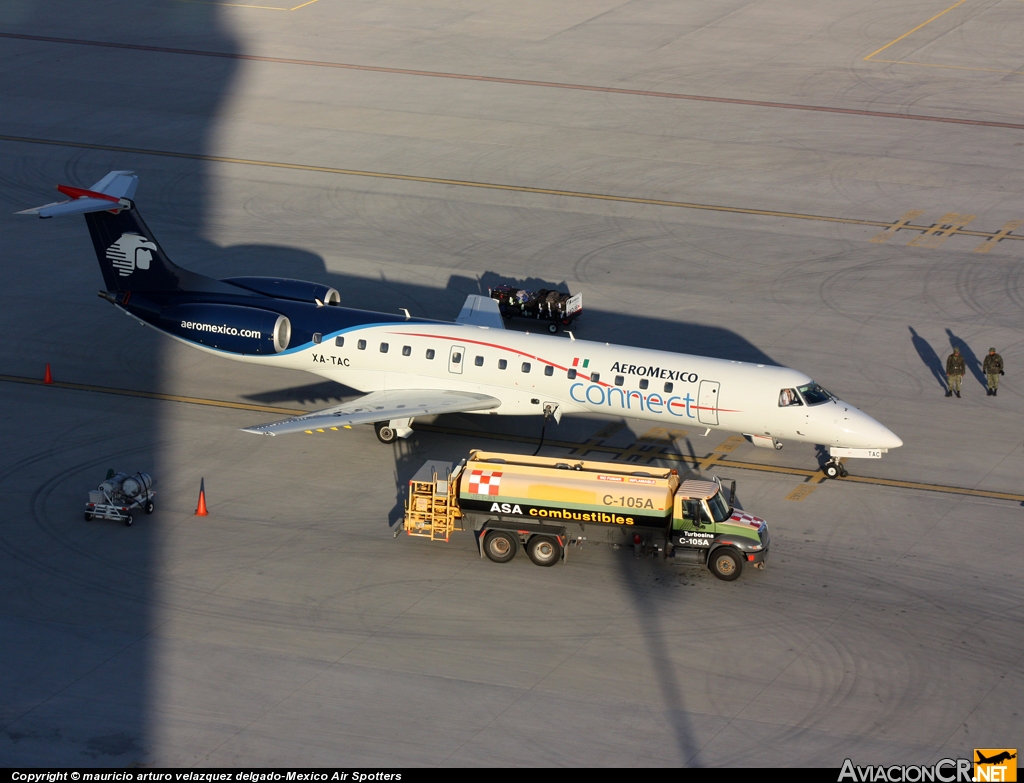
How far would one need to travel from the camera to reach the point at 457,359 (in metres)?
35.7

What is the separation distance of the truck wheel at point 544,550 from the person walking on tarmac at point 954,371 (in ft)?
49.2

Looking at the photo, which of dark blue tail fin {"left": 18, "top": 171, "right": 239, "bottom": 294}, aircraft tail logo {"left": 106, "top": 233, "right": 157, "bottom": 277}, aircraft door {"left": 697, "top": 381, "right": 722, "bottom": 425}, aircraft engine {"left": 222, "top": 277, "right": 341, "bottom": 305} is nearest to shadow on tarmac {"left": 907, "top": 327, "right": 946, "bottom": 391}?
aircraft door {"left": 697, "top": 381, "right": 722, "bottom": 425}

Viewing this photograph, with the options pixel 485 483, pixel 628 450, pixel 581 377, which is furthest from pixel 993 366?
pixel 485 483

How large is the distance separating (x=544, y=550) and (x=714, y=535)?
12.6 feet

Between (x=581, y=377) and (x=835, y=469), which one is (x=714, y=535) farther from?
(x=581, y=377)

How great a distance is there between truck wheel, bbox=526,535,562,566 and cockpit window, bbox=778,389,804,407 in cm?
776

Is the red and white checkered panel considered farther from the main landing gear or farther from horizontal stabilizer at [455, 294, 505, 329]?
horizontal stabilizer at [455, 294, 505, 329]

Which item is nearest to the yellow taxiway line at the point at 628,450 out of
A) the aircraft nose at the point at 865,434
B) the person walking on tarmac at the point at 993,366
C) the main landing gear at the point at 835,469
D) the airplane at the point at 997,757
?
the main landing gear at the point at 835,469

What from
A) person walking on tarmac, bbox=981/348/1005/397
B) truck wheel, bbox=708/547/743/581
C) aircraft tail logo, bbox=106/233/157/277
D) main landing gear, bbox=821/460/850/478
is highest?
aircraft tail logo, bbox=106/233/157/277

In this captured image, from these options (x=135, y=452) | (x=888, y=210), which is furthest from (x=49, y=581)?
(x=888, y=210)

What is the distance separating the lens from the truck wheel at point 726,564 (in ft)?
97.0

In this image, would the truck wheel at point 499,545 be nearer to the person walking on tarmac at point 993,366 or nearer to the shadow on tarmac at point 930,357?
the shadow on tarmac at point 930,357

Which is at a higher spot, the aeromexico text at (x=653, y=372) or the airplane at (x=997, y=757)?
the aeromexico text at (x=653, y=372)

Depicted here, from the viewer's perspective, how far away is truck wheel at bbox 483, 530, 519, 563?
98.8 ft
